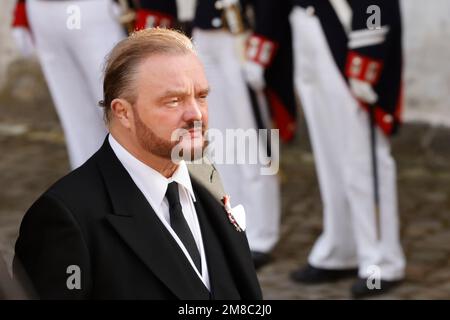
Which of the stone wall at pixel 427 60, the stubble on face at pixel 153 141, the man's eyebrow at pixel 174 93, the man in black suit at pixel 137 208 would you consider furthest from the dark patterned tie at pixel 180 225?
the stone wall at pixel 427 60

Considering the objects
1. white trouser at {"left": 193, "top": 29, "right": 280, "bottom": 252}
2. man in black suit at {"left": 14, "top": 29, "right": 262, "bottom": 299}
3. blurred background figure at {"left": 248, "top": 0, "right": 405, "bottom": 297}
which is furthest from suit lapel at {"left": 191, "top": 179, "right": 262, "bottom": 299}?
white trouser at {"left": 193, "top": 29, "right": 280, "bottom": 252}

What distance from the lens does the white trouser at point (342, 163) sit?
16.6 ft

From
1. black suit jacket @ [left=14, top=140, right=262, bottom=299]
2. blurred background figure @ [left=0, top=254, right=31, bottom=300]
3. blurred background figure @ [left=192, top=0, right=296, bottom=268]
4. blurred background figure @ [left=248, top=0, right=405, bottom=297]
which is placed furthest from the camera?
blurred background figure @ [left=192, top=0, right=296, bottom=268]

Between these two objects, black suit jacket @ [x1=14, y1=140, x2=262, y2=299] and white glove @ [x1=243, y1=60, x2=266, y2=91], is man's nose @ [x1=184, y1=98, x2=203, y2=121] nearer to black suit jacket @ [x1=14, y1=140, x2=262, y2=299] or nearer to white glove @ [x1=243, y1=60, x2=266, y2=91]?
black suit jacket @ [x1=14, y1=140, x2=262, y2=299]

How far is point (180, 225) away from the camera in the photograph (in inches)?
95.7

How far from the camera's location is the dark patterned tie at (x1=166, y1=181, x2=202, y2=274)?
2.42 meters

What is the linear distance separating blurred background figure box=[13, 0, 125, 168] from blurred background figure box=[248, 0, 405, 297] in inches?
29.3

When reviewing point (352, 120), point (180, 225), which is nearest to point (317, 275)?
point (352, 120)
